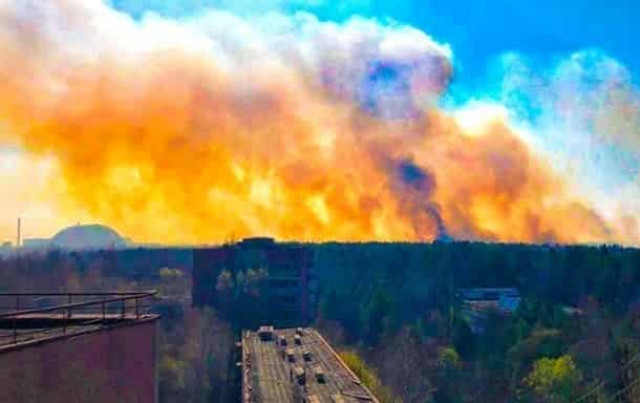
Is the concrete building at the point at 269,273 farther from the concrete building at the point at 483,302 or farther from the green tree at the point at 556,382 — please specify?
the green tree at the point at 556,382

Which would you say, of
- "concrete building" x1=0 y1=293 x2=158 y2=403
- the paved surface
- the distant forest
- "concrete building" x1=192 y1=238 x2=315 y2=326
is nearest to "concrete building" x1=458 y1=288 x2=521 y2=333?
the distant forest

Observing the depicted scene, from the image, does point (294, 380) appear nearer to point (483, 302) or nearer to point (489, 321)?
point (489, 321)

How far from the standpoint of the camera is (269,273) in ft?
206

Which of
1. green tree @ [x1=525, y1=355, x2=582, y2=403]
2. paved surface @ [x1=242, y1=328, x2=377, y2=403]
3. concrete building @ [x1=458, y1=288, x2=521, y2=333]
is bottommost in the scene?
green tree @ [x1=525, y1=355, x2=582, y2=403]

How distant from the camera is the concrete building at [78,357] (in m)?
10.0

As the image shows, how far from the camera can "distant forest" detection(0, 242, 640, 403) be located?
4188 cm

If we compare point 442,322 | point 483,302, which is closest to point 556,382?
point 442,322

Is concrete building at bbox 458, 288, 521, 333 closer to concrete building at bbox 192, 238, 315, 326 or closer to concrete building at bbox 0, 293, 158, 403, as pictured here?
concrete building at bbox 192, 238, 315, 326

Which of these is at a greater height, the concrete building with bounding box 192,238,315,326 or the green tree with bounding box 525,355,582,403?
the concrete building with bounding box 192,238,315,326

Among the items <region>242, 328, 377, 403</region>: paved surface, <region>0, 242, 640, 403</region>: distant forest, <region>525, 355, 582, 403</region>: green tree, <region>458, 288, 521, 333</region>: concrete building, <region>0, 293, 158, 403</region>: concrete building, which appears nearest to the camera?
<region>0, 293, 158, 403</region>: concrete building

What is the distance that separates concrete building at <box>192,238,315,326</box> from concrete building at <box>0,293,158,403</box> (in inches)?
1824

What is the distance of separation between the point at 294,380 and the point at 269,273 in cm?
3262

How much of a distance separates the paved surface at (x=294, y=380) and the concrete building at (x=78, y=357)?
12852mm

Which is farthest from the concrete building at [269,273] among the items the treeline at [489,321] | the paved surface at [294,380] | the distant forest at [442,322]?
the paved surface at [294,380]
